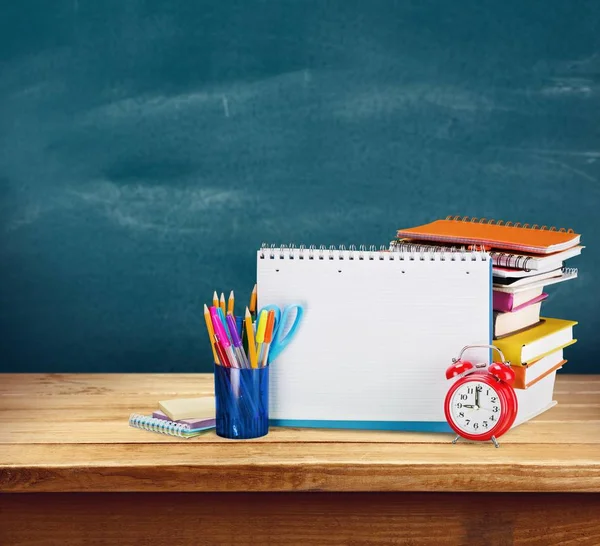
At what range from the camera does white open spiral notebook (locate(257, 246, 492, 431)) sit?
1349 millimetres

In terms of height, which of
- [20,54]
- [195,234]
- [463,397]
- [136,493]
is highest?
[20,54]

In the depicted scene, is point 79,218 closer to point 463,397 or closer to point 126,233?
point 126,233

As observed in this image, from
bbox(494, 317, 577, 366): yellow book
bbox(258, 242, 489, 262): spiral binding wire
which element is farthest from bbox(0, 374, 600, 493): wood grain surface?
bbox(258, 242, 489, 262): spiral binding wire

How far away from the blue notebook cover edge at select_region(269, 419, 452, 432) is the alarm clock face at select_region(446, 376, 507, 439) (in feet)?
0.16

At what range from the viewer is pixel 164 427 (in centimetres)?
134

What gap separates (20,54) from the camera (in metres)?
2.00

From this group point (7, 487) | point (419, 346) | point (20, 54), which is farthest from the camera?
point (20, 54)

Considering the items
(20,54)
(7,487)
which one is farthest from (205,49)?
(7,487)

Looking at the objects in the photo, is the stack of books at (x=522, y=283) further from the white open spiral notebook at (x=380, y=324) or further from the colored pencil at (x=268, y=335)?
the colored pencil at (x=268, y=335)

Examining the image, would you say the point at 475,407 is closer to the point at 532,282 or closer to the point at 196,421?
the point at 532,282

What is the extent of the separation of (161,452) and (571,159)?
1.17m

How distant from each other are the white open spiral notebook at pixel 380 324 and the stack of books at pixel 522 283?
0.10 ft

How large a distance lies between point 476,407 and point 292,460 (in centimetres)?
26

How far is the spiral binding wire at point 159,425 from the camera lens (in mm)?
1335
